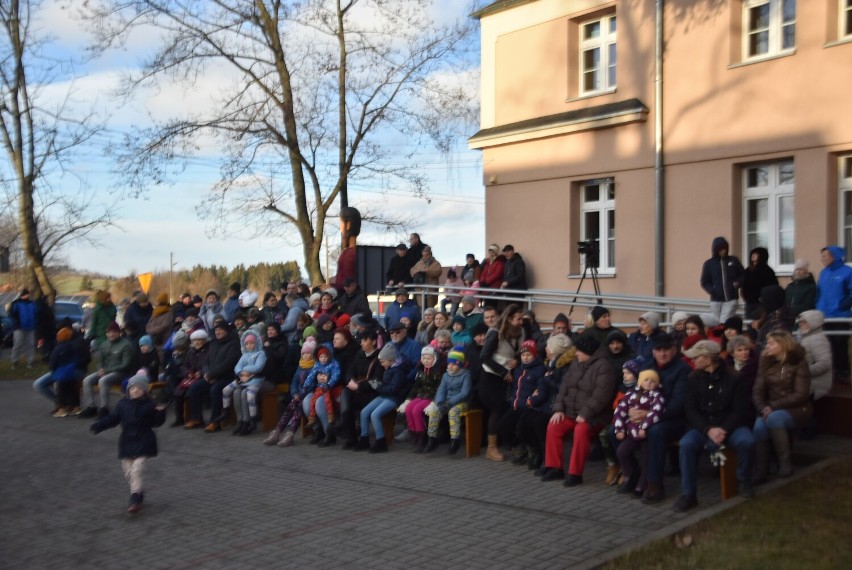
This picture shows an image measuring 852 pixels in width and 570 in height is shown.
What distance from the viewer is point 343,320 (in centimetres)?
1495

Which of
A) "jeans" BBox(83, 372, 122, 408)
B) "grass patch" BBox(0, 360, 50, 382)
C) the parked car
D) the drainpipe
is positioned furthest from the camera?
the parked car

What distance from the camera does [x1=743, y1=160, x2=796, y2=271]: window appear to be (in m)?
15.1

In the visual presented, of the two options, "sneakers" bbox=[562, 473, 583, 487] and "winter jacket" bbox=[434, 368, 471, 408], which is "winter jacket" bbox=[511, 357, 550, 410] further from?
"sneakers" bbox=[562, 473, 583, 487]

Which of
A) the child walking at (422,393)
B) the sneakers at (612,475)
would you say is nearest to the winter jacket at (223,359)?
the child walking at (422,393)

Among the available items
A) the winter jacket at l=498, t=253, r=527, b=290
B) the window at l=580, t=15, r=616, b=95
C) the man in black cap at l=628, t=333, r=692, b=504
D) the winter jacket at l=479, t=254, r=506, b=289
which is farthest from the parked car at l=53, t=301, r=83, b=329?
the man in black cap at l=628, t=333, r=692, b=504

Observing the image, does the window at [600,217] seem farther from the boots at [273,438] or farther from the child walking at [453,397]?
the boots at [273,438]

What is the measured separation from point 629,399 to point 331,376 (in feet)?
15.7

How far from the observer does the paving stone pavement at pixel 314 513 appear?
24.4 feet

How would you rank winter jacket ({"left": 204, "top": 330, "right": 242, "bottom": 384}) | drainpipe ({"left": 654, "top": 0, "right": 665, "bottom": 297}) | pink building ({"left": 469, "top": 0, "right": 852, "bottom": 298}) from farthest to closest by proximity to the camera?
drainpipe ({"left": 654, "top": 0, "right": 665, "bottom": 297}) < pink building ({"left": 469, "top": 0, "right": 852, "bottom": 298}) < winter jacket ({"left": 204, "top": 330, "right": 242, "bottom": 384})

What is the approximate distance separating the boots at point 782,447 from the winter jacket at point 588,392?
1676 mm

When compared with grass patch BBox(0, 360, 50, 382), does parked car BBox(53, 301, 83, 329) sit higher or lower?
higher

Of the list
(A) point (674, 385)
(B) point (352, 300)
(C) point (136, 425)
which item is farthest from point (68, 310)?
(A) point (674, 385)

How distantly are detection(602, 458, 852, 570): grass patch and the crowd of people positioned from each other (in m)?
0.54

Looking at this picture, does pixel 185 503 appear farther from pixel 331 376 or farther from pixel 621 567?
pixel 621 567
